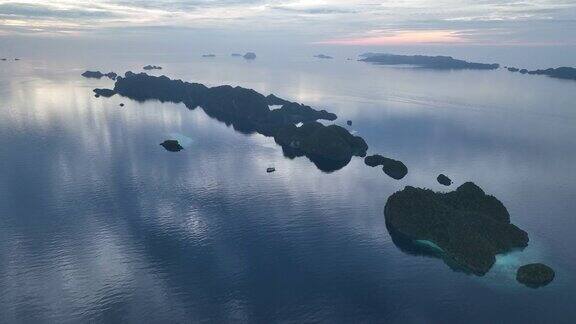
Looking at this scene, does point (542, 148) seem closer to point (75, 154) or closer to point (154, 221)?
point (154, 221)

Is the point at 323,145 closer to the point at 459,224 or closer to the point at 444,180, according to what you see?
the point at 444,180

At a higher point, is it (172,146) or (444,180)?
(172,146)

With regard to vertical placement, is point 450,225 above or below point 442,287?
above

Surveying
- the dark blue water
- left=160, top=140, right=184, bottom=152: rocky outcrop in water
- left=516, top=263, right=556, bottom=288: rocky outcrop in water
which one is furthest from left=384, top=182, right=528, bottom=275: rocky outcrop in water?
left=160, top=140, right=184, bottom=152: rocky outcrop in water

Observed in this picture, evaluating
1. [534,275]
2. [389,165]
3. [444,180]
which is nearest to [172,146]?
[389,165]

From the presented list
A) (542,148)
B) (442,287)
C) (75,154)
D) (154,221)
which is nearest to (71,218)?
(154,221)

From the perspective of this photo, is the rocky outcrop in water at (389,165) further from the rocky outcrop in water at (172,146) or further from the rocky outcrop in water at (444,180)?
the rocky outcrop in water at (172,146)

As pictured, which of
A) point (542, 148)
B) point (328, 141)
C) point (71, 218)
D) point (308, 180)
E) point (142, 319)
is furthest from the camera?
point (542, 148)
